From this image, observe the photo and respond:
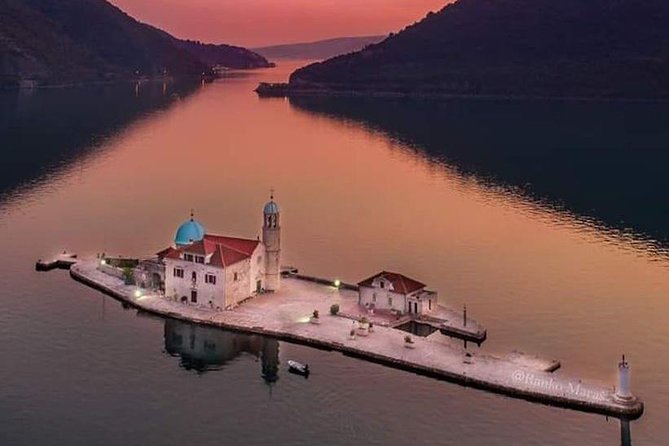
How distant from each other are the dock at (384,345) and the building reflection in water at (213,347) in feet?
3.70

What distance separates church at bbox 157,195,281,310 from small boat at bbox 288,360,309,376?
16.9 metres

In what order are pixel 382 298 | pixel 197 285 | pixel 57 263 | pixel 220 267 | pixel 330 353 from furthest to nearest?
1. pixel 57 263
2. pixel 197 285
3. pixel 382 298
4. pixel 220 267
5. pixel 330 353

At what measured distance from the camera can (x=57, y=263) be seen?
415 feet

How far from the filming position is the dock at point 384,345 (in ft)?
271

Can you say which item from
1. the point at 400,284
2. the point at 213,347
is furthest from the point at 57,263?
the point at 400,284

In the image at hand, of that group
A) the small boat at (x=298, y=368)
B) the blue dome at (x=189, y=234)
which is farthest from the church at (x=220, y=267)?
the small boat at (x=298, y=368)

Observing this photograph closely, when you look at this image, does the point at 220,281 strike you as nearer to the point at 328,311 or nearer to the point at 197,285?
the point at 197,285

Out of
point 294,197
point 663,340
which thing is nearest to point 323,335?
point 663,340

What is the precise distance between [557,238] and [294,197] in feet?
183

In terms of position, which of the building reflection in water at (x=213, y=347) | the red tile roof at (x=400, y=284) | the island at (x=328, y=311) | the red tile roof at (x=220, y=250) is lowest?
the building reflection in water at (x=213, y=347)

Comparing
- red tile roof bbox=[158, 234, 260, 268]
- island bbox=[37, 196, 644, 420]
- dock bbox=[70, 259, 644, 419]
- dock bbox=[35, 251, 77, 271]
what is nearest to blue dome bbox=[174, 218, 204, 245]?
island bbox=[37, 196, 644, 420]

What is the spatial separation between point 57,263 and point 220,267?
3456cm

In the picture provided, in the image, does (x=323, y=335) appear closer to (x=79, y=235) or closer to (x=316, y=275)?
(x=316, y=275)

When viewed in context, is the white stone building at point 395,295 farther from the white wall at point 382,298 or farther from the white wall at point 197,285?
the white wall at point 197,285
